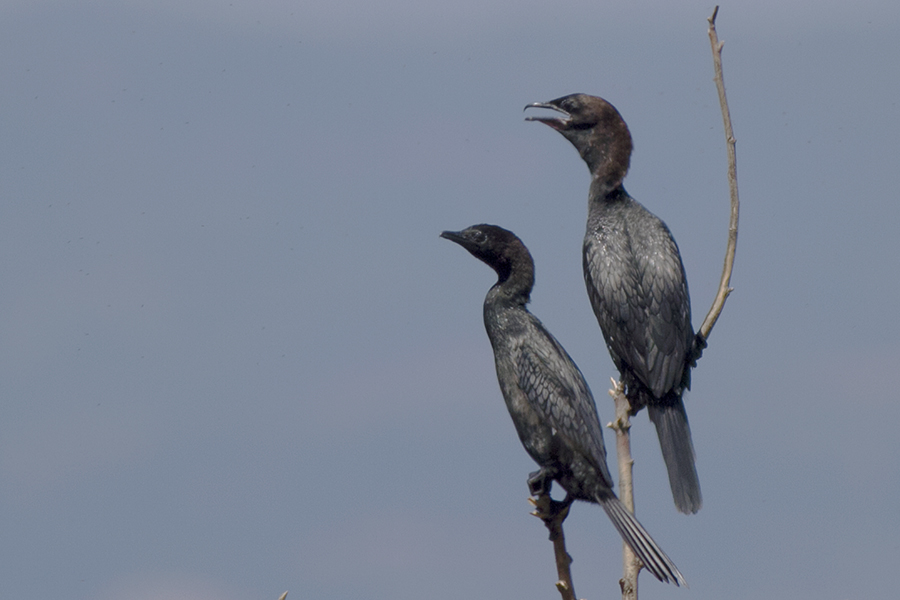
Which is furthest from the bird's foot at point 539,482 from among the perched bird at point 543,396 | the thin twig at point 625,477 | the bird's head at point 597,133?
the bird's head at point 597,133

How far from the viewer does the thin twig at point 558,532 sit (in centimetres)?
389

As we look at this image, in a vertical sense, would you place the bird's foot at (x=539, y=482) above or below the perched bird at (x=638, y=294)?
below

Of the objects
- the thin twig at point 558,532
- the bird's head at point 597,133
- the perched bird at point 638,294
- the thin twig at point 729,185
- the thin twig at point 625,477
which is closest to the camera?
the thin twig at point 558,532

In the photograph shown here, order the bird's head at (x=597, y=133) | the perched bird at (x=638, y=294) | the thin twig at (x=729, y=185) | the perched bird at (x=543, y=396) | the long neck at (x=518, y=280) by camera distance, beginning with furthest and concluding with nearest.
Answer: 1. the bird's head at (x=597, y=133)
2. the perched bird at (x=638, y=294)
3. the long neck at (x=518, y=280)
4. the thin twig at (x=729, y=185)
5. the perched bird at (x=543, y=396)

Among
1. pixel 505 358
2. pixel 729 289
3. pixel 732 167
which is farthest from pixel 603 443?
pixel 732 167

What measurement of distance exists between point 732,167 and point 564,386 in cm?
114

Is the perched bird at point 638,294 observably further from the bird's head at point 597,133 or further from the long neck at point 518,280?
the long neck at point 518,280

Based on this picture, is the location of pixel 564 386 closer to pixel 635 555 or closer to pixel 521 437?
pixel 521 437

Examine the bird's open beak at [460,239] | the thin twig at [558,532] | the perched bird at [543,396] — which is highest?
the bird's open beak at [460,239]

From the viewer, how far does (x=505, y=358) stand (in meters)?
4.66

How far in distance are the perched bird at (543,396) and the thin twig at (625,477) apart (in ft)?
0.14

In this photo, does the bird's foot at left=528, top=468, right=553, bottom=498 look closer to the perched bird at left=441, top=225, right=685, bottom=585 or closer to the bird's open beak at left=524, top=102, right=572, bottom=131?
the perched bird at left=441, top=225, right=685, bottom=585

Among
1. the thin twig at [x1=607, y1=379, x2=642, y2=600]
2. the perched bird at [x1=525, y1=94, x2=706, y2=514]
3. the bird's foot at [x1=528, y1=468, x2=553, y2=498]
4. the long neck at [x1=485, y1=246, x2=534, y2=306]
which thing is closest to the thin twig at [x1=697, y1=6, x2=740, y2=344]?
the perched bird at [x1=525, y1=94, x2=706, y2=514]

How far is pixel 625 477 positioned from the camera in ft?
14.4
